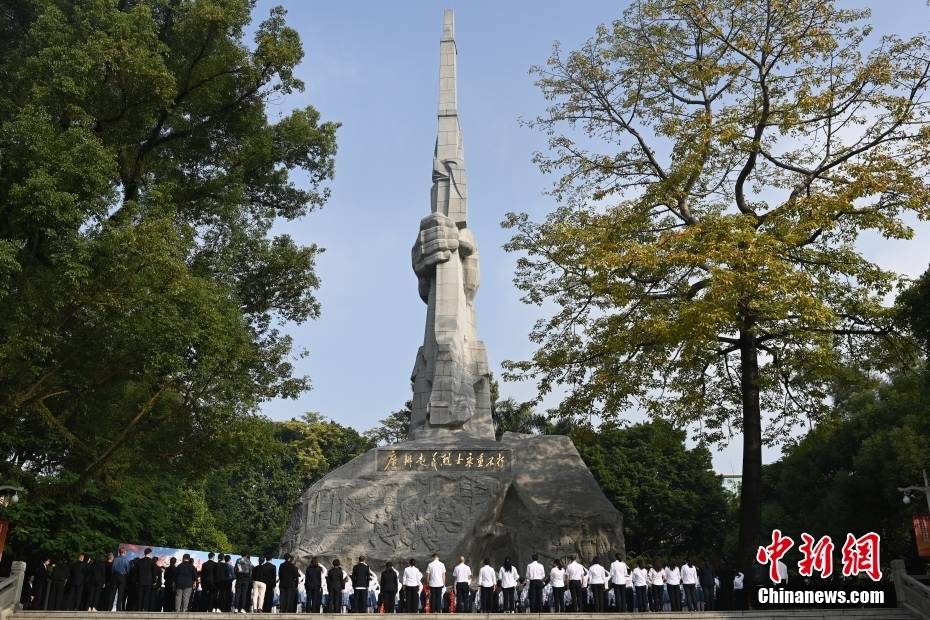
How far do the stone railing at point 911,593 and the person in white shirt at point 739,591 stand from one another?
180 centimetres

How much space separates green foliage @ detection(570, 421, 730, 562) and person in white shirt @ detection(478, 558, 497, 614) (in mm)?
18164

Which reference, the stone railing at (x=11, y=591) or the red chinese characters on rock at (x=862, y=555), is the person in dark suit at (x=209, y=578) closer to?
the stone railing at (x=11, y=591)

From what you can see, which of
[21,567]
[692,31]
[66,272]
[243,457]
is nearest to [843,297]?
[692,31]

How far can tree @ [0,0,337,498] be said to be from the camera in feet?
33.2

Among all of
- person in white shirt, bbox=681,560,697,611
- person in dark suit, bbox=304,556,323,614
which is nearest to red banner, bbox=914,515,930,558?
person in white shirt, bbox=681,560,697,611

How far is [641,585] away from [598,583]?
670 millimetres

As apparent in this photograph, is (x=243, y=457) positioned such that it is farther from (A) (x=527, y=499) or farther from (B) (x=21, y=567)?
(A) (x=527, y=499)

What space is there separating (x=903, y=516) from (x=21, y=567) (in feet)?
58.9

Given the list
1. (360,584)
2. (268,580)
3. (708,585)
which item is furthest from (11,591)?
(708,585)

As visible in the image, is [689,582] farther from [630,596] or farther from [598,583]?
[598,583]

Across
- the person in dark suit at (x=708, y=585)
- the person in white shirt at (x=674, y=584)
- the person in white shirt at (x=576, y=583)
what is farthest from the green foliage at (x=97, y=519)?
the person in dark suit at (x=708, y=585)

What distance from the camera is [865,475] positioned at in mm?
19641

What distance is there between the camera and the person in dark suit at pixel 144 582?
10289 mm

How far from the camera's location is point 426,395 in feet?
51.1
